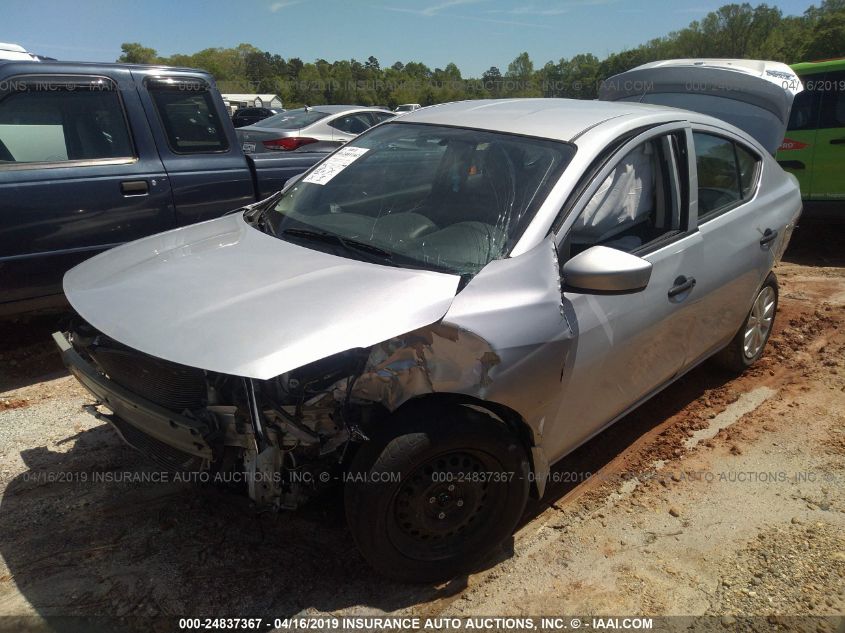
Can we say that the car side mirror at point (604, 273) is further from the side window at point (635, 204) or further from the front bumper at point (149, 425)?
the front bumper at point (149, 425)

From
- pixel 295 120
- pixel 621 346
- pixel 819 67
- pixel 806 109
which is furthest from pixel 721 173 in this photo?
pixel 295 120

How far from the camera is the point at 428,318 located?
2.18 m

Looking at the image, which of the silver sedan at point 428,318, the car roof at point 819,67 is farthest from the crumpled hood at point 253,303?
the car roof at point 819,67

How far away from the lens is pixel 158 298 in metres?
2.41

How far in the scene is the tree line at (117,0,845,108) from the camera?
122ft

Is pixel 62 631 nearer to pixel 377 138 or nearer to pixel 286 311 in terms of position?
pixel 286 311

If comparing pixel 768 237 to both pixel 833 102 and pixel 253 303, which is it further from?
pixel 833 102

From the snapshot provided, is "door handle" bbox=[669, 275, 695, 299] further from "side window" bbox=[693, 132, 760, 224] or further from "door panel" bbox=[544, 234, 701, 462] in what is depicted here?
"side window" bbox=[693, 132, 760, 224]

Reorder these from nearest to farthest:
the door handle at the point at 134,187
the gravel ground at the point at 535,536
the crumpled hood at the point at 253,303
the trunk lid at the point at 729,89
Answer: the crumpled hood at the point at 253,303, the gravel ground at the point at 535,536, the door handle at the point at 134,187, the trunk lid at the point at 729,89

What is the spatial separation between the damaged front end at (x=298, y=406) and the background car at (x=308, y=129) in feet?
25.3

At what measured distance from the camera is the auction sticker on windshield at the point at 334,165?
3.45 meters

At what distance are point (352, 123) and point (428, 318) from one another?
9.95 m

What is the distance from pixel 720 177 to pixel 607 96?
3498 millimetres

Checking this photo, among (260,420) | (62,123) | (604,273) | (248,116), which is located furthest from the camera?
(248,116)
